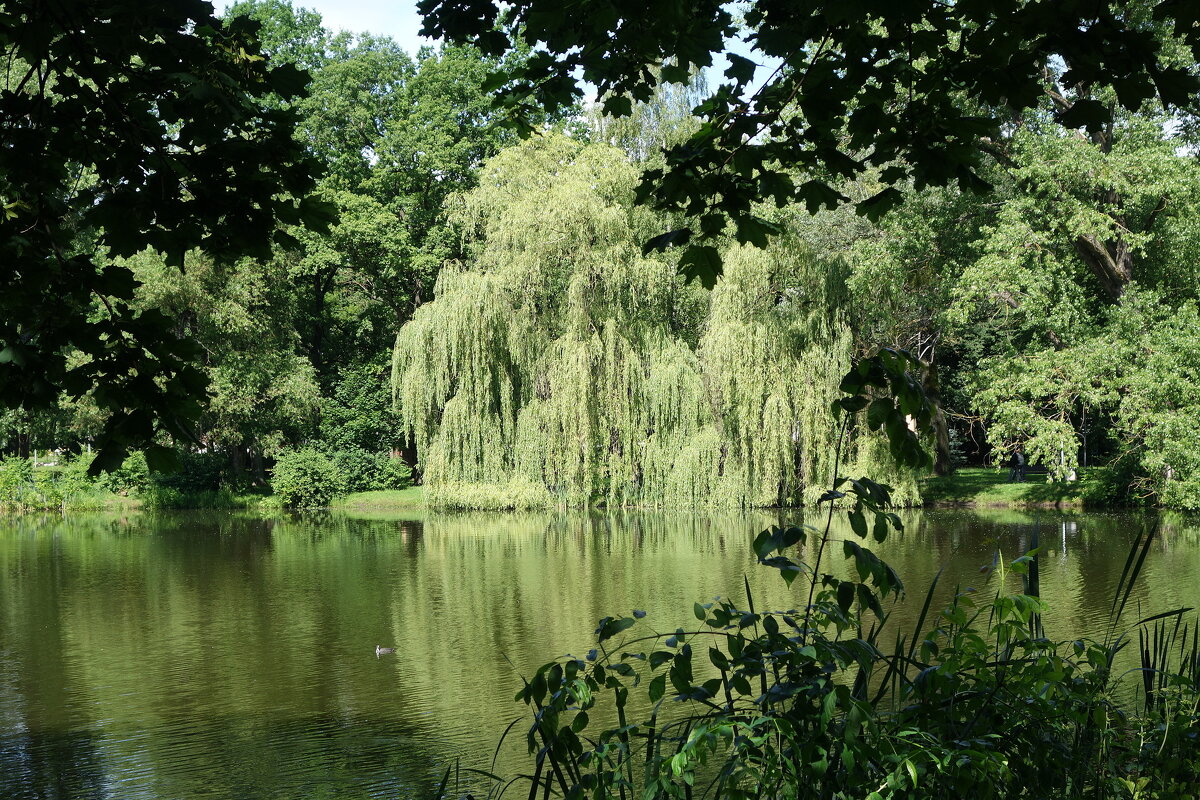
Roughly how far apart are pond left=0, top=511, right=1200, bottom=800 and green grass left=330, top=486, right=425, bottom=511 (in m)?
4.21

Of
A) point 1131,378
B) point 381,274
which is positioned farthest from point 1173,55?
point 381,274

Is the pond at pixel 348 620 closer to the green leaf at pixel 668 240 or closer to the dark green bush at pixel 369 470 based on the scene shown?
the green leaf at pixel 668 240

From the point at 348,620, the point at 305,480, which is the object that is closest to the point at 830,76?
the point at 348,620

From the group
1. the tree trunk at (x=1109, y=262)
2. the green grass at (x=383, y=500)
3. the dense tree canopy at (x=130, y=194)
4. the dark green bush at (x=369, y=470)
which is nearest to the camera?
the dense tree canopy at (x=130, y=194)

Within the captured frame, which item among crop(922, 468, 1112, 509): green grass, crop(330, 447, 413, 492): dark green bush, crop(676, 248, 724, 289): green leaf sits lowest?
crop(922, 468, 1112, 509): green grass

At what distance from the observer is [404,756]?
598cm

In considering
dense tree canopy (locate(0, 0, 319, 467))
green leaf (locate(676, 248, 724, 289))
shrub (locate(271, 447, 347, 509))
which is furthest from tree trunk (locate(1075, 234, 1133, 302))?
dense tree canopy (locate(0, 0, 319, 467))

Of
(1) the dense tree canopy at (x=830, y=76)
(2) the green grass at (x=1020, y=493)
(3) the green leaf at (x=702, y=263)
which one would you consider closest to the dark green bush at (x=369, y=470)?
(2) the green grass at (x=1020, y=493)

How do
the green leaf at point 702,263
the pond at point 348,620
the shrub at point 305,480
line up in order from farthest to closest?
the shrub at point 305,480
the pond at point 348,620
the green leaf at point 702,263

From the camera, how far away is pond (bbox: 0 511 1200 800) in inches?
237

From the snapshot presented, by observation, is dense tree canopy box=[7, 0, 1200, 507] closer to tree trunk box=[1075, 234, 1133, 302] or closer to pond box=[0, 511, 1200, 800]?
tree trunk box=[1075, 234, 1133, 302]

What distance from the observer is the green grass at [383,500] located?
22.2 meters

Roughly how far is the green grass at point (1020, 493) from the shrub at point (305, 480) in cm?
1181

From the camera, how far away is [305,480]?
22.6 metres
